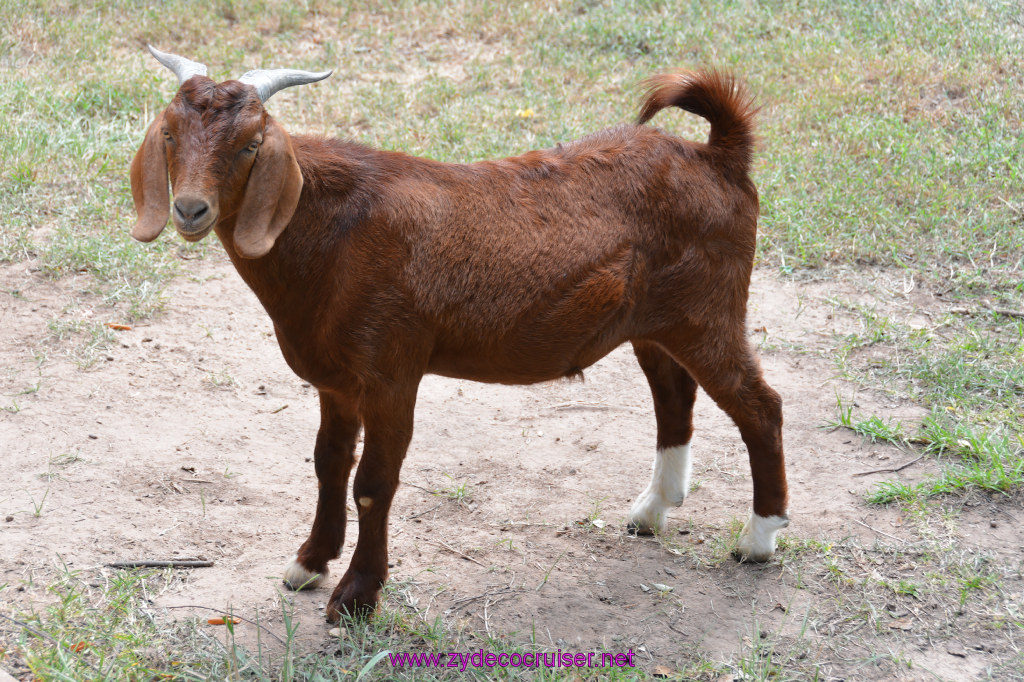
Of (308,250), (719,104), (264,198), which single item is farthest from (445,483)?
(719,104)

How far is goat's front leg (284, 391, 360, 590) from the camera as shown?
4.15 meters

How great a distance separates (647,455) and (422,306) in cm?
223

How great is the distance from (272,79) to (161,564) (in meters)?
2.17

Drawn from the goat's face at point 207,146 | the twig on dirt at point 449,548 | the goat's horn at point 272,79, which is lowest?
the twig on dirt at point 449,548

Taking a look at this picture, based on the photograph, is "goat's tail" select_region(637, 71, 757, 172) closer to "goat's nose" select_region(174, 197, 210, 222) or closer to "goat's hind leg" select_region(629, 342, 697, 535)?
"goat's hind leg" select_region(629, 342, 697, 535)

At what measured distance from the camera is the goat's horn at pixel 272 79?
11.3ft

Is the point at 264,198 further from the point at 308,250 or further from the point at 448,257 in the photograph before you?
the point at 448,257

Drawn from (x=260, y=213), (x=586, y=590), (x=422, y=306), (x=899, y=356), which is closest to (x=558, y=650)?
(x=586, y=590)

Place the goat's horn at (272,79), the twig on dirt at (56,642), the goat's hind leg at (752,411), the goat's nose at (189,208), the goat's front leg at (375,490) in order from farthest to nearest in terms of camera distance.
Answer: the goat's hind leg at (752,411), the goat's front leg at (375,490), the twig on dirt at (56,642), the goat's horn at (272,79), the goat's nose at (189,208)

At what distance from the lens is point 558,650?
3.91 meters

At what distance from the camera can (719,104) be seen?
4359 millimetres

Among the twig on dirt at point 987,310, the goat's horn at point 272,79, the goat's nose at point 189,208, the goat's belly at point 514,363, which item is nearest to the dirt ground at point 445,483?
the twig on dirt at point 987,310

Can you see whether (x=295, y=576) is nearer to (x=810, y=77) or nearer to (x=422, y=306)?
(x=422, y=306)

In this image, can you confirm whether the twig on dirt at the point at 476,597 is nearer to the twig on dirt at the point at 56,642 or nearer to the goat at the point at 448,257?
the goat at the point at 448,257
